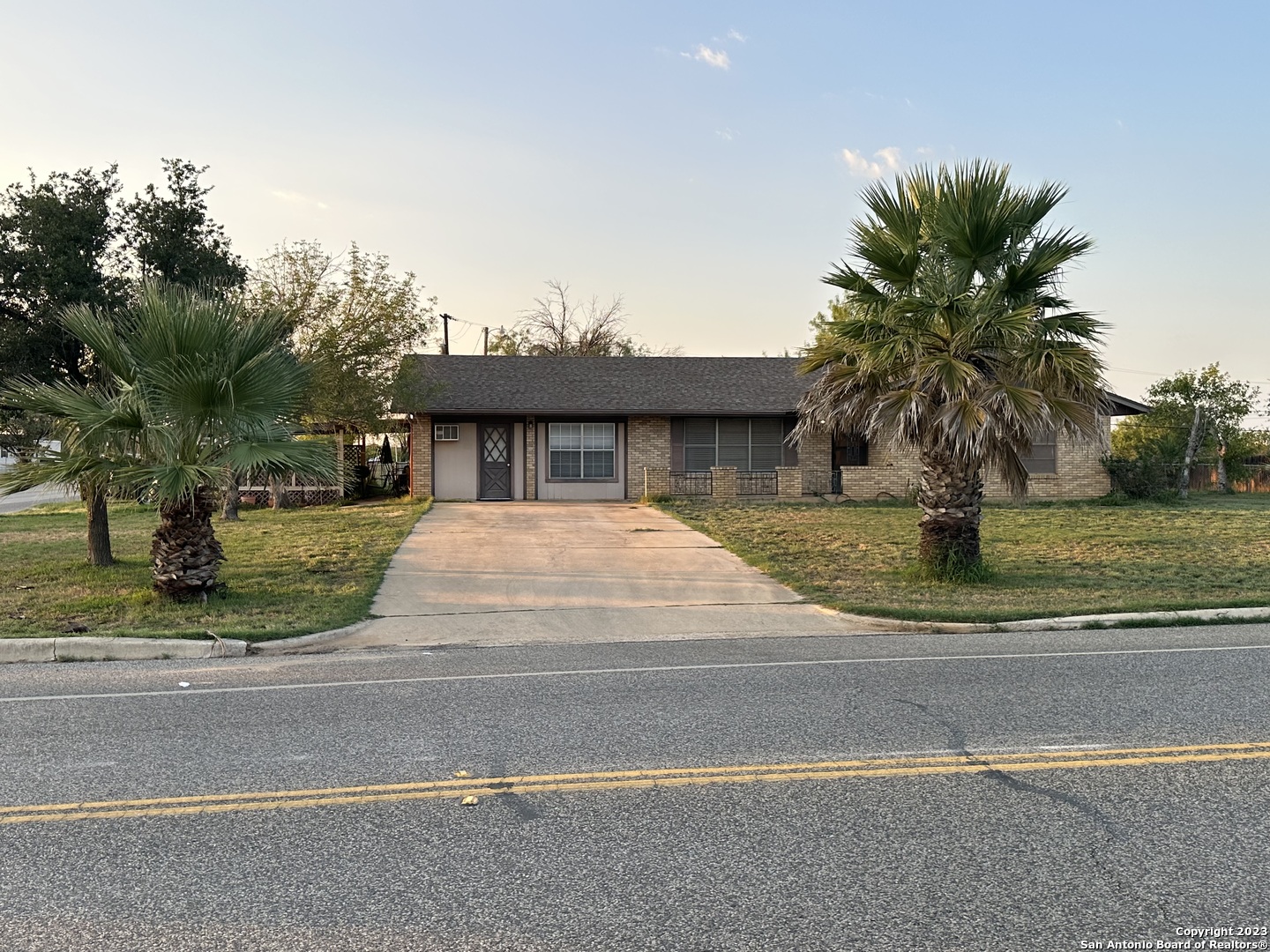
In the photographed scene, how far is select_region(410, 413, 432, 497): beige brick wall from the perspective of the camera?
87.0ft

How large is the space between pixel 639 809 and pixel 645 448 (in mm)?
22298

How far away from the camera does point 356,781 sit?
5285 millimetres

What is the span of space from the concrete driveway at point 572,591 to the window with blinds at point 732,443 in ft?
24.8

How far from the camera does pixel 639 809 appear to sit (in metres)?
4.84

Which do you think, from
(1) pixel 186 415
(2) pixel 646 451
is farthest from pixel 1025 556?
(2) pixel 646 451

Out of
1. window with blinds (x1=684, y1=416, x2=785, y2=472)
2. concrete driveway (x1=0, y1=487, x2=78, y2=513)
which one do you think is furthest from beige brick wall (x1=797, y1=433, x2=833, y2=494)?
concrete driveway (x1=0, y1=487, x2=78, y2=513)

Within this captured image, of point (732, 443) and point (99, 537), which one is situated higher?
point (732, 443)

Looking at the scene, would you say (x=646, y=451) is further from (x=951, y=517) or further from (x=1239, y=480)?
(x=1239, y=480)

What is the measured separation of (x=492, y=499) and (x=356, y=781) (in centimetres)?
2136

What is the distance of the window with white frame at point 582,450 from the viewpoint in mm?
27000

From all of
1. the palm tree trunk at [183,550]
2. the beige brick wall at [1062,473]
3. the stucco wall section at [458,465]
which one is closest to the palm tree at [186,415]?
the palm tree trunk at [183,550]

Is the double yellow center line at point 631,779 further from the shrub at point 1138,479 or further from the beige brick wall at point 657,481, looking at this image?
the shrub at point 1138,479

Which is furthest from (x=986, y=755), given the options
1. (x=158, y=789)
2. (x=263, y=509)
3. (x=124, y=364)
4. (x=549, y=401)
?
(x=263, y=509)

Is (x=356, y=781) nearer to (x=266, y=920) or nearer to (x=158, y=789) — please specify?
(x=158, y=789)
